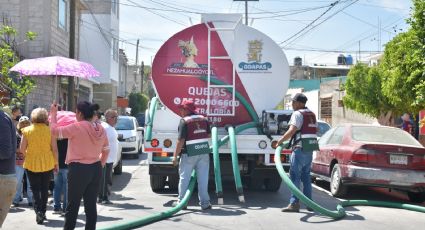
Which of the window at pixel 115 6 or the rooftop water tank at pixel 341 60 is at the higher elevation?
the window at pixel 115 6

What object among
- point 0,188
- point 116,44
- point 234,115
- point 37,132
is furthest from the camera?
point 116,44

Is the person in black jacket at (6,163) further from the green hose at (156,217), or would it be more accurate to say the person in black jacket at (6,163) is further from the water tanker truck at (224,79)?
the water tanker truck at (224,79)

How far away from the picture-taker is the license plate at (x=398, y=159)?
32.4ft

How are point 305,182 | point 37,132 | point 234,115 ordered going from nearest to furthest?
1. point 37,132
2. point 305,182
3. point 234,115

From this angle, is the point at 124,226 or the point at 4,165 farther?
the point at 124,226

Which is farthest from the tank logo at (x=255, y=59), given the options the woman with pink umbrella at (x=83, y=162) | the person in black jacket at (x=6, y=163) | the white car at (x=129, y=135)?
the white car at (x=129, y=135)

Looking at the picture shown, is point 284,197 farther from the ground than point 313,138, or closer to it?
closer to it

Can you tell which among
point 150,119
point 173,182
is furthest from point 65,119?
point 173,182

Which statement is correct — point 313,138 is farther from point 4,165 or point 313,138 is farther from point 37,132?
point 4,165

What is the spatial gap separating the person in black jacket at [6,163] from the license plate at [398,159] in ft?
22.8

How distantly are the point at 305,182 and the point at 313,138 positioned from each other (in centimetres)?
71

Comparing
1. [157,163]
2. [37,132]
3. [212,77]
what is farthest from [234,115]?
[37,132]

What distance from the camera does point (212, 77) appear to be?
10.1 metres

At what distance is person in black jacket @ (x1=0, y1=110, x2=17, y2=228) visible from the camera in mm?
4879
